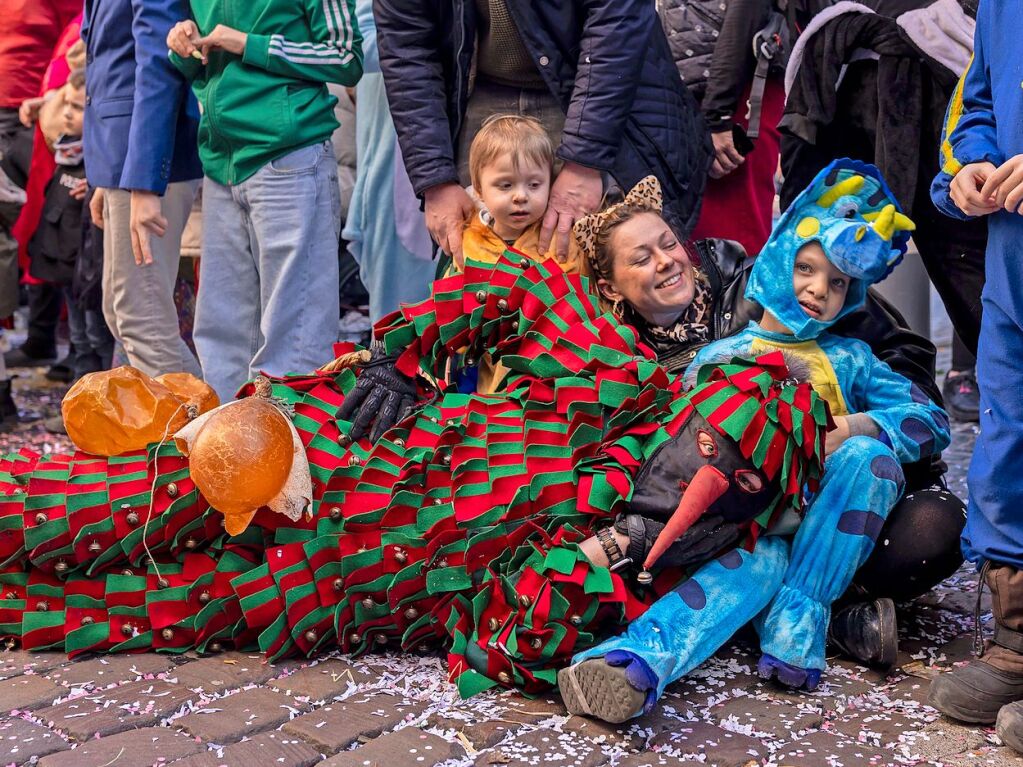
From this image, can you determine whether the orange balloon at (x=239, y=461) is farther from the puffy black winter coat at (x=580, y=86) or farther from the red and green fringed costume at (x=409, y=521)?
the puffy black winter coat at (x=580, y=86)

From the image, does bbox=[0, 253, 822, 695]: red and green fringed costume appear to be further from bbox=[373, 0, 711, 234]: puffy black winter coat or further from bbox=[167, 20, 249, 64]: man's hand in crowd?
bbox=[167, 20, 249, 64]: man's hand in crowd

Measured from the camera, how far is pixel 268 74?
13.1ft

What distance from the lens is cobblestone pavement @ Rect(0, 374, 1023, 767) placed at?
91.3 inches

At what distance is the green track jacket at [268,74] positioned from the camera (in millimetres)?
3938

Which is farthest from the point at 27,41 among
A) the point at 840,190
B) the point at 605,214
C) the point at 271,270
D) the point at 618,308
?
the point at 840,190

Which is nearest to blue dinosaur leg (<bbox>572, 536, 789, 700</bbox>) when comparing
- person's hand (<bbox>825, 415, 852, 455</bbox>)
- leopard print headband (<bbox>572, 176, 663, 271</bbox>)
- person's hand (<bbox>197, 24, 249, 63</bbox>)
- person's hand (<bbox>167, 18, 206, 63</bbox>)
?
person's hand (<bbox>825, 415, 852, 455</bbox>)

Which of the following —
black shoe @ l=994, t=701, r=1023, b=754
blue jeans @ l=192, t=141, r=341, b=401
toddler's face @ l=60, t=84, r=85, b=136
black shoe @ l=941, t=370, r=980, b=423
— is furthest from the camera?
toddler's face @ l=60, t=84, r=85, b=136

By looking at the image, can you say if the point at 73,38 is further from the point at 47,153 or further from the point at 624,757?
the point at 624,757

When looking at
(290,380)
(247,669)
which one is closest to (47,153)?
(290,380)

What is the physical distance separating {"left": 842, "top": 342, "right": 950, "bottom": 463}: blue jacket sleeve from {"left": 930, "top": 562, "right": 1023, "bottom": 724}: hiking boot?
18.8 inches

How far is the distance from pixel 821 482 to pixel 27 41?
592cm

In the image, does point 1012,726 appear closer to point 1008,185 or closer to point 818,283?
point 1008,185

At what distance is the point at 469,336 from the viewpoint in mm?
3072

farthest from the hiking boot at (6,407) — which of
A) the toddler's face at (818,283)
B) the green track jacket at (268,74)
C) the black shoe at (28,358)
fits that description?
the toddler's face at (818,283)
